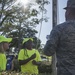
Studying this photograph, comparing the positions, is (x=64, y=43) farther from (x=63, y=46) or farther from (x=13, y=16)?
(x=13, y=16)

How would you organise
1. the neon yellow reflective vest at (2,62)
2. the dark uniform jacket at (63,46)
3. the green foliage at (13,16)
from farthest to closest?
the green foliage at (13,16) → the neon yellow reflective vest at (2,62) → the dark uniform jacket at (63,46)

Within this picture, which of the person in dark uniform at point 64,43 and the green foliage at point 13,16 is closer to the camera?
the person in dark uniform at point 64,43

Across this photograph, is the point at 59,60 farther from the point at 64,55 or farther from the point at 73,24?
the point at 73,24

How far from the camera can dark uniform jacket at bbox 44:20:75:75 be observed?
3.90 meters

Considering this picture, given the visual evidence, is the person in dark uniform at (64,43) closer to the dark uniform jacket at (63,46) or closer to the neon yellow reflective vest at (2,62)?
the dark uniform jacket at (63,46)

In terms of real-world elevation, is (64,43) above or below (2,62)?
above

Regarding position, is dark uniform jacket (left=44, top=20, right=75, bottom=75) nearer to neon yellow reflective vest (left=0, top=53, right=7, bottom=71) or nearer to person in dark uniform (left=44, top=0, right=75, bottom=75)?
person in dark uniform (left=44, top=0, right=75, bottom=75)

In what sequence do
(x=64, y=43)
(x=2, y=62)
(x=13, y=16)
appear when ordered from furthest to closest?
(x=13, y=16) → (x=2, y=62) → (x=64, y=43)

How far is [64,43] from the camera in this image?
398cm

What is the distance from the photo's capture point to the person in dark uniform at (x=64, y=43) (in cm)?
390

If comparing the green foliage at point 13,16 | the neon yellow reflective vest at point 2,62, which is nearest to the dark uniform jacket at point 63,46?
the neon yellow reflective vest at point 2,62

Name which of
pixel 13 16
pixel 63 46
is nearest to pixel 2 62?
pixel 63 46

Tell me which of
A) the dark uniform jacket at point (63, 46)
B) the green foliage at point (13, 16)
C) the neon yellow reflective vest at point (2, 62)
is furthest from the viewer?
the green foliage at point (13, 16)

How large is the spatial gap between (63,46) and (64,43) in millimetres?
37
